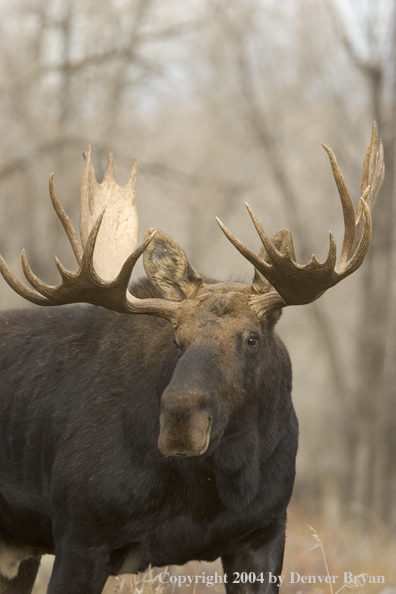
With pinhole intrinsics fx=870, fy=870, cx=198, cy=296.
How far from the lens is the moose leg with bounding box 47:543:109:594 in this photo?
4.48 meters

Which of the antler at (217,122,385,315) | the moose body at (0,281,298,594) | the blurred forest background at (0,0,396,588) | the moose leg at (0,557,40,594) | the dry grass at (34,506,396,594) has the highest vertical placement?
the blurred forest background at (0,0,396,588)

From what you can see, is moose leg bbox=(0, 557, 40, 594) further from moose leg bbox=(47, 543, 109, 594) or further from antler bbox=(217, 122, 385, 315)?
antler bbox=(217, 122, 385, 315)

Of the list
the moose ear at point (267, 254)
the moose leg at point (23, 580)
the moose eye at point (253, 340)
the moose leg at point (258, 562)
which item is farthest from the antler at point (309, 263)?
the moose leg at point (23, 580)

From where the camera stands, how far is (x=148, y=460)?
4508mm

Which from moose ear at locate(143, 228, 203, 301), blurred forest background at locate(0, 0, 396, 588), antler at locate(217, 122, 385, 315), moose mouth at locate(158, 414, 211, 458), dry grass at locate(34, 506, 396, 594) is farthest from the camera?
blurred forest background at locate(0, 0, 396, 588)

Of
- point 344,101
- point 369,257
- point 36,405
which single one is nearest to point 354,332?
point 369,257

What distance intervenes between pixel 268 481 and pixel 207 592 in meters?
2.29

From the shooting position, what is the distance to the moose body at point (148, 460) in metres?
4.47

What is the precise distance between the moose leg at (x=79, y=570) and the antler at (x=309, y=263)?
1.53 m

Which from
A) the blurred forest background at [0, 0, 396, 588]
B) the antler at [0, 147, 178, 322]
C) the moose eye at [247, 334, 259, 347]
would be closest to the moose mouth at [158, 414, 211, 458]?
the moose eye at [247, 334, 259, 347]

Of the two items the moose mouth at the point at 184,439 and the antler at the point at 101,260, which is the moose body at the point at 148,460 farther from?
the antler at the point at 101,260

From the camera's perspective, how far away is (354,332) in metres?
20.0

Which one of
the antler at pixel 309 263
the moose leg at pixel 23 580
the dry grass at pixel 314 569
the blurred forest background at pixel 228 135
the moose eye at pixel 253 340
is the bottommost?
the dry grass at pixel 314 569

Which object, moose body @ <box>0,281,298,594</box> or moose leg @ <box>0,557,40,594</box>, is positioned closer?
moose body @ <box>0,281,298,594</box>
